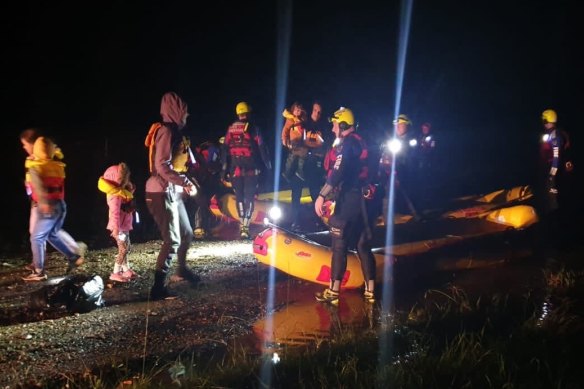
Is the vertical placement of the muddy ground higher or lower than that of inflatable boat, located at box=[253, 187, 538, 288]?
lower

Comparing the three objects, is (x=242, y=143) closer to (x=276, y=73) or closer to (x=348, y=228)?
(x=348, y=228)

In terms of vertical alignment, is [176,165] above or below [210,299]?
above

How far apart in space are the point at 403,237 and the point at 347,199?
84.8 inches

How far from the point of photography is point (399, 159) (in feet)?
28.4

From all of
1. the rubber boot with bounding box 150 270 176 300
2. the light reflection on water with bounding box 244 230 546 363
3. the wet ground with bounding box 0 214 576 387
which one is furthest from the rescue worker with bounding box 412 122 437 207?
the rubber boot with bounding box 150 270 176 300

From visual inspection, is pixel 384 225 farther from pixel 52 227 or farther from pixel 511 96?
pixel 511 96

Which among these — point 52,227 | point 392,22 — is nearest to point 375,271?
point 52,227

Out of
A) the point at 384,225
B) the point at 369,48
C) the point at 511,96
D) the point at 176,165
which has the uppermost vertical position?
the point at 369,48

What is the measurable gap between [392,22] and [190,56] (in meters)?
16.7

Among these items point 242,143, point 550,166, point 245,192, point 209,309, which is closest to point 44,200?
point 209,309

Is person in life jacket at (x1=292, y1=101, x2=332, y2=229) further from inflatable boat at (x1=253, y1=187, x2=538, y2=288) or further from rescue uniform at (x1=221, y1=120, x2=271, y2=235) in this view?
inflatable boat at (x1=253, y1=187, x2=538, y2=288)

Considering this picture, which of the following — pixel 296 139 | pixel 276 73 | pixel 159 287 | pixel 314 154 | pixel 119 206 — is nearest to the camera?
pixel 159 287

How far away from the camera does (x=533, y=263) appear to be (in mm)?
7875

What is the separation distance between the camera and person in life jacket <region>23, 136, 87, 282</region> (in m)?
5.91
